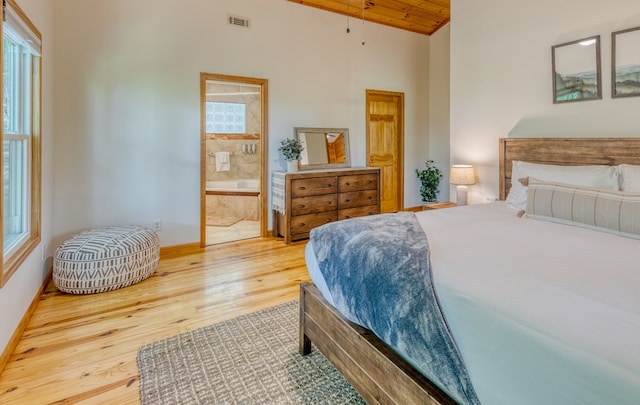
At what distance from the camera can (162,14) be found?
3738 mm

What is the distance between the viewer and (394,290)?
132 cm

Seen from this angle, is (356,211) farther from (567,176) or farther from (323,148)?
(567,176)

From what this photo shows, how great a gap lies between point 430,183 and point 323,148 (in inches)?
77.2

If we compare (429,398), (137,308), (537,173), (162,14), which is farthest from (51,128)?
(537,173)

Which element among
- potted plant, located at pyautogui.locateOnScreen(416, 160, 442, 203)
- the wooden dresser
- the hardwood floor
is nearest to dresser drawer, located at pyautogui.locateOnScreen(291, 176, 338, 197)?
the wooden dresser

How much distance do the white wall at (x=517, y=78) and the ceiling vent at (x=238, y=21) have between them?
2462 millimetres

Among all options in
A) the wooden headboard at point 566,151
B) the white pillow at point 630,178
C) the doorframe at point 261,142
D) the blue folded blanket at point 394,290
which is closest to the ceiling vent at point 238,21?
the doorframe at point 261,142

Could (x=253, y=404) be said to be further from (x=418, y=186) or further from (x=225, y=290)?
(x=418, y=186)

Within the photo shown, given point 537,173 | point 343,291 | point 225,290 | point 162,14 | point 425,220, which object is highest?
point 162,14

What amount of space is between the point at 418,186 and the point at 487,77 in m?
2.70

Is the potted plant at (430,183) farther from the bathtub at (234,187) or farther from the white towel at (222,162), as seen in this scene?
the white towel at (222,162)

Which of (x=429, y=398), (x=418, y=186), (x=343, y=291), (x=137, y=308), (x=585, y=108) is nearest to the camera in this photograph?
(x=429, y=398)

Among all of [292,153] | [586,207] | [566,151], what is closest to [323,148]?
[292,153]

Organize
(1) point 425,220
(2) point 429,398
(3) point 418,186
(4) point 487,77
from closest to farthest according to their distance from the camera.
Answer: (2) point 429,398
(1) point 425,220
(4) point 487,77
(3) point 418,186
